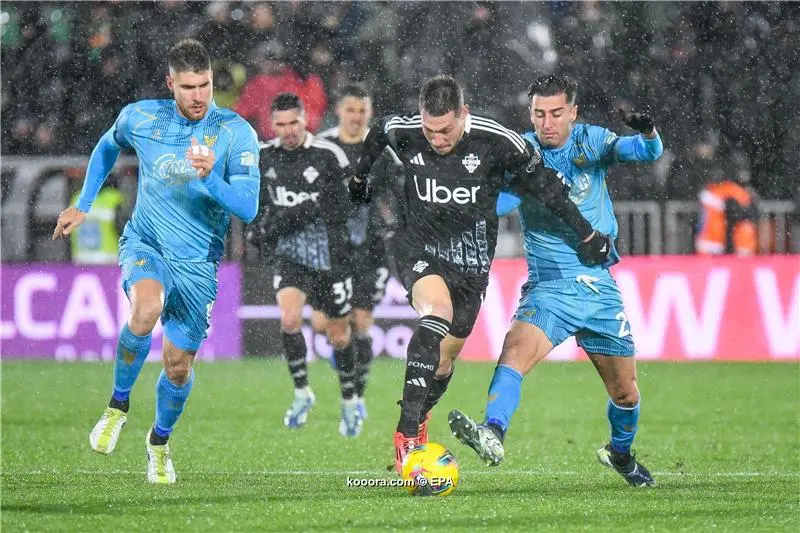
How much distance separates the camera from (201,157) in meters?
6.46

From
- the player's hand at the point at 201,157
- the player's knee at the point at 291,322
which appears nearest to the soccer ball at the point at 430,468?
the player's hand at the point at 201,157

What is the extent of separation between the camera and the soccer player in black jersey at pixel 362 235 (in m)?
10.8

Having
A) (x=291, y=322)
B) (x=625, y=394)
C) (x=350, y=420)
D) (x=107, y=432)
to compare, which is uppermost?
(x=291, y=322)

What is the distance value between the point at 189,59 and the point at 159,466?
2.06 metres

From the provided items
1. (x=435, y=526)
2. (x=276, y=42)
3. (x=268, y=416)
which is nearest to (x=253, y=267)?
(x=276, y=42)

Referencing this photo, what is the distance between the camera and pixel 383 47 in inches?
589

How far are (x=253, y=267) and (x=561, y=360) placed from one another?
134 inches

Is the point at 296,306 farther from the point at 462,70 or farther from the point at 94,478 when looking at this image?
the point at 462,70

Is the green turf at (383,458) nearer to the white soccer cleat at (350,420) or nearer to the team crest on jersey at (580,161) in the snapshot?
the white soccer cleat at (350,420)

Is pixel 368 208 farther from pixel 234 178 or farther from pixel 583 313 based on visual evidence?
pixel 583 313

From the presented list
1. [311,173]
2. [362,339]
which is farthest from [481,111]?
[311,173]

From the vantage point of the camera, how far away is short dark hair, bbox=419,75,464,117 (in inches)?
255

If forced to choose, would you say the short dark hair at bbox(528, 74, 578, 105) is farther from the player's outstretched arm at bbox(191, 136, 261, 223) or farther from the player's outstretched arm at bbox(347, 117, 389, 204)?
the player's outstretched arm at bbox(191, 136, 261, 223)

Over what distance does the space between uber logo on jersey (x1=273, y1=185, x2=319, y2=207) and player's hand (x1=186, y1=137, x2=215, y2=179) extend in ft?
11.8
